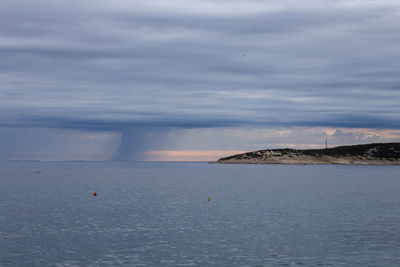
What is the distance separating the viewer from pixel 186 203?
7712cm

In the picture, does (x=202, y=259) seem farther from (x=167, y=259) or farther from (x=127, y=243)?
(x=127, y=243)

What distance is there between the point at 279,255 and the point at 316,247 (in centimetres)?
466

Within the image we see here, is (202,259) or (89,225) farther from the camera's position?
(89,225)

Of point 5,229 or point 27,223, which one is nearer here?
point 5,229

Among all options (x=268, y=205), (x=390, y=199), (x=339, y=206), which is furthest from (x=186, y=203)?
(x=390, y=199)

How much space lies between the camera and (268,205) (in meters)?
73.7

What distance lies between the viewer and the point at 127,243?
41.7 meters

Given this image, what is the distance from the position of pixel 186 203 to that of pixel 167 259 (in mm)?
41319

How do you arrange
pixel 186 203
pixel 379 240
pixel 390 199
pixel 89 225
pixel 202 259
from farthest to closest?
pixel 390 199, pixel 186 203, pixel 89 225, pixel 379 240, pixel 202 259

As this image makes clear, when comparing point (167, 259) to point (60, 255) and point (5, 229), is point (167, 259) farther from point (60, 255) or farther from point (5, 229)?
point (5, 229)

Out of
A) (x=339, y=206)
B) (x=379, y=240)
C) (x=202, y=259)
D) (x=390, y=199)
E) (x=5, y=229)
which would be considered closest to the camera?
(x=202, y=259)

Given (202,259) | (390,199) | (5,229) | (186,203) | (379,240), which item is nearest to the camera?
(202,259)

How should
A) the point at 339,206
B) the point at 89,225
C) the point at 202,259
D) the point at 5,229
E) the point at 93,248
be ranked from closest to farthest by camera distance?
the point at 202,259 < the point at 93,248 < the point at 5,229 < the point at 89,225 < the point at 339,206

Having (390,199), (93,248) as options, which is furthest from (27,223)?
(390,199)
